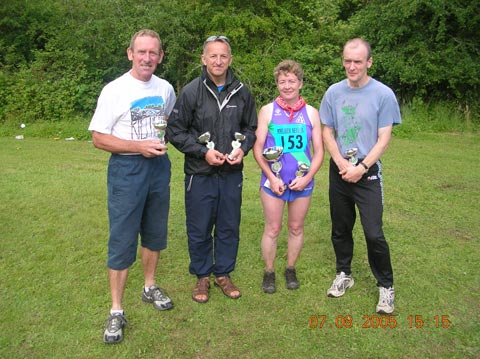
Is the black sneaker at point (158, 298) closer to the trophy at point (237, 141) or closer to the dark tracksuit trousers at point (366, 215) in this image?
the trophy at point (237, 141)

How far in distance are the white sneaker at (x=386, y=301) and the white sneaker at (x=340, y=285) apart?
340 mm

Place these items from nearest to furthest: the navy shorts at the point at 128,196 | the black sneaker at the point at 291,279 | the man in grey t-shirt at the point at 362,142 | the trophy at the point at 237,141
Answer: the navy shorts at the point at 128,196 < the man in grey t-shirt at the point at 362,142 < the trophy at the point at 237,141 < the black sneaker at the point at 291,279

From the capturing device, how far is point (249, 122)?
3559 mm

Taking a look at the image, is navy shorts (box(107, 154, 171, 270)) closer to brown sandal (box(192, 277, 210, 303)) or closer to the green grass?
the green grass

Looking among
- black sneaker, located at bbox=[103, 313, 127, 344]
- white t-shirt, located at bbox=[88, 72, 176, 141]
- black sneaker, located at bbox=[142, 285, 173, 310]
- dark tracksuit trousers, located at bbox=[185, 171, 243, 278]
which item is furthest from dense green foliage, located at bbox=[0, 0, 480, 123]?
black sneaker, located at bbox=[103, 313, 127, 344]

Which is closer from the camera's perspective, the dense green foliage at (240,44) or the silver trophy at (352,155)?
the silver trophy at (352,155)

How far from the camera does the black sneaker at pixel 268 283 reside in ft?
12.5

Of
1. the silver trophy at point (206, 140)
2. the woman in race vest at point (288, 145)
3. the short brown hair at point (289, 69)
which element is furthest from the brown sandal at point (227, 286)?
the short brown hair at point (289, 69)

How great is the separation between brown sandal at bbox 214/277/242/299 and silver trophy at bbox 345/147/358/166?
1.37m

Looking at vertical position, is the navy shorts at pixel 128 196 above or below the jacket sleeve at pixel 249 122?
below

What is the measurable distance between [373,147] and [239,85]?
1.07 m

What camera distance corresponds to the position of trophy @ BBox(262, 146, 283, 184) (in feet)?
11.4

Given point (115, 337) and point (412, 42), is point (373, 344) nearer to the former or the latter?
point (115, 337)
